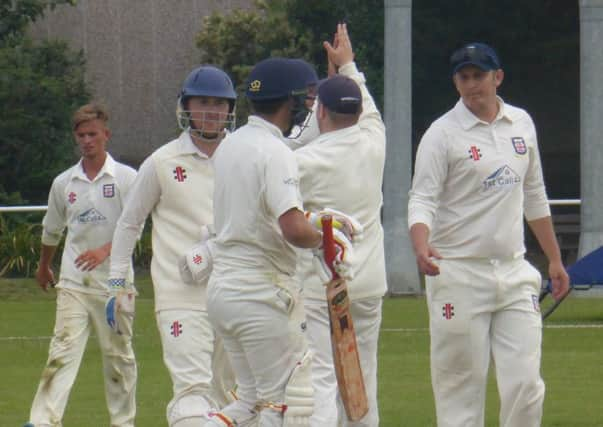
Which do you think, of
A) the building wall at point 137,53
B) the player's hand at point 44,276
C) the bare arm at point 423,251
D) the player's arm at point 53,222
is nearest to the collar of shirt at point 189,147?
the bare arm at point 423,251

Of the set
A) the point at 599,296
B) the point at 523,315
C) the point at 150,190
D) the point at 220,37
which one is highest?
the point at 220,37

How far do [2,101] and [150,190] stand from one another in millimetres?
17811

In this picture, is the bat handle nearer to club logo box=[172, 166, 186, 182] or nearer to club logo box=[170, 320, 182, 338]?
club logo box=[170, 320, 182, 338]

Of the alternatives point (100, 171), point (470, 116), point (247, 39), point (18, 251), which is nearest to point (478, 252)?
point (470, 116)

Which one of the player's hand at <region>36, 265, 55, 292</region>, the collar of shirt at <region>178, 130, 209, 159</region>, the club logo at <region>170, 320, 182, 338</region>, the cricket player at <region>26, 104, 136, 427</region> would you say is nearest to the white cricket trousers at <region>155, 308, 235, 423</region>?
the club logo at <region>170, 320, 182, 338</region>

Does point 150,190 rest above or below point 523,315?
above

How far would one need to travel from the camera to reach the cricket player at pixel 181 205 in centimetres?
909

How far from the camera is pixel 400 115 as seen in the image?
22312 mm

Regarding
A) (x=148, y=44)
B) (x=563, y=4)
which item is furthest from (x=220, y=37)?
(x=563, y=4)

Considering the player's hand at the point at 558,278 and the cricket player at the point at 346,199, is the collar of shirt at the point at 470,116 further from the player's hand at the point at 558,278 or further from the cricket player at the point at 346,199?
the player's hand at the point at 558,278

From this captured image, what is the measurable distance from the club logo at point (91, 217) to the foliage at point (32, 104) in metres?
15.3

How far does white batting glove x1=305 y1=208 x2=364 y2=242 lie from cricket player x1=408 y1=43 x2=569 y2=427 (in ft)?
2.78

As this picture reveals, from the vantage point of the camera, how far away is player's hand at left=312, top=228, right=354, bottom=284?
7633mm

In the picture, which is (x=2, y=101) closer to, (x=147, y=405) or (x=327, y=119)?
(x=147, y=405)
